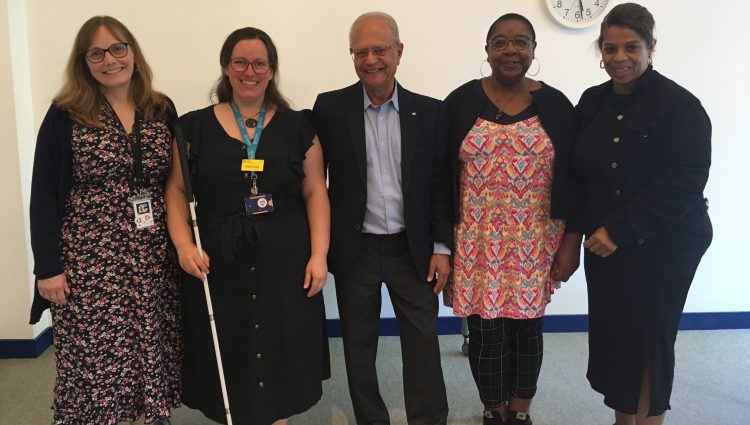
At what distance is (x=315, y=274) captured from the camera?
1.99m

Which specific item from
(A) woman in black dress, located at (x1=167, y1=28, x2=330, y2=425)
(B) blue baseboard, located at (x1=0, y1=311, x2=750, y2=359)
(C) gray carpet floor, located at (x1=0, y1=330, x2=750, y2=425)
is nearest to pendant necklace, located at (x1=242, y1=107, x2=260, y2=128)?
(A) woman in black dress, located at (x1=167, y1=28, x2=330, y2=425)

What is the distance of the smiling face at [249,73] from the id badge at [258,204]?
360 millimetres

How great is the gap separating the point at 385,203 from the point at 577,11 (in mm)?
1994

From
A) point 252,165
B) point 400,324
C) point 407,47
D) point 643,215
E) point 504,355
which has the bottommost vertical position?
point 504,355

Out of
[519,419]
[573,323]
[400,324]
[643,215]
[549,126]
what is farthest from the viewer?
[573,323]

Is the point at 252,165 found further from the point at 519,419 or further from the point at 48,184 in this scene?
the point at 519,419

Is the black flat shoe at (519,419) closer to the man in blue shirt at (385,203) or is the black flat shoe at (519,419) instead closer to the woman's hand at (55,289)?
the man in blue shirt at (385,203)

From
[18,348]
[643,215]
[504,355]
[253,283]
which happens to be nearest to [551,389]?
[504,355]

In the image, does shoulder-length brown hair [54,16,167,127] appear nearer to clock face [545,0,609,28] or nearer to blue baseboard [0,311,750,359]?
blue baseboard [0,311,750,359]

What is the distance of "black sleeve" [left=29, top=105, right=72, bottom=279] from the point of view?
1821mm

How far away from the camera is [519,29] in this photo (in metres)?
1.96

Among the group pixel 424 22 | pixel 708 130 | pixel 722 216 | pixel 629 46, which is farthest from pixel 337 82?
pixel 722 216

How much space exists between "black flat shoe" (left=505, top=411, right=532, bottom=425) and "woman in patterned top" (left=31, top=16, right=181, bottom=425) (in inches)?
60.4

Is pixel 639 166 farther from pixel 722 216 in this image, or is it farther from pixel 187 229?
pixel 722 216
